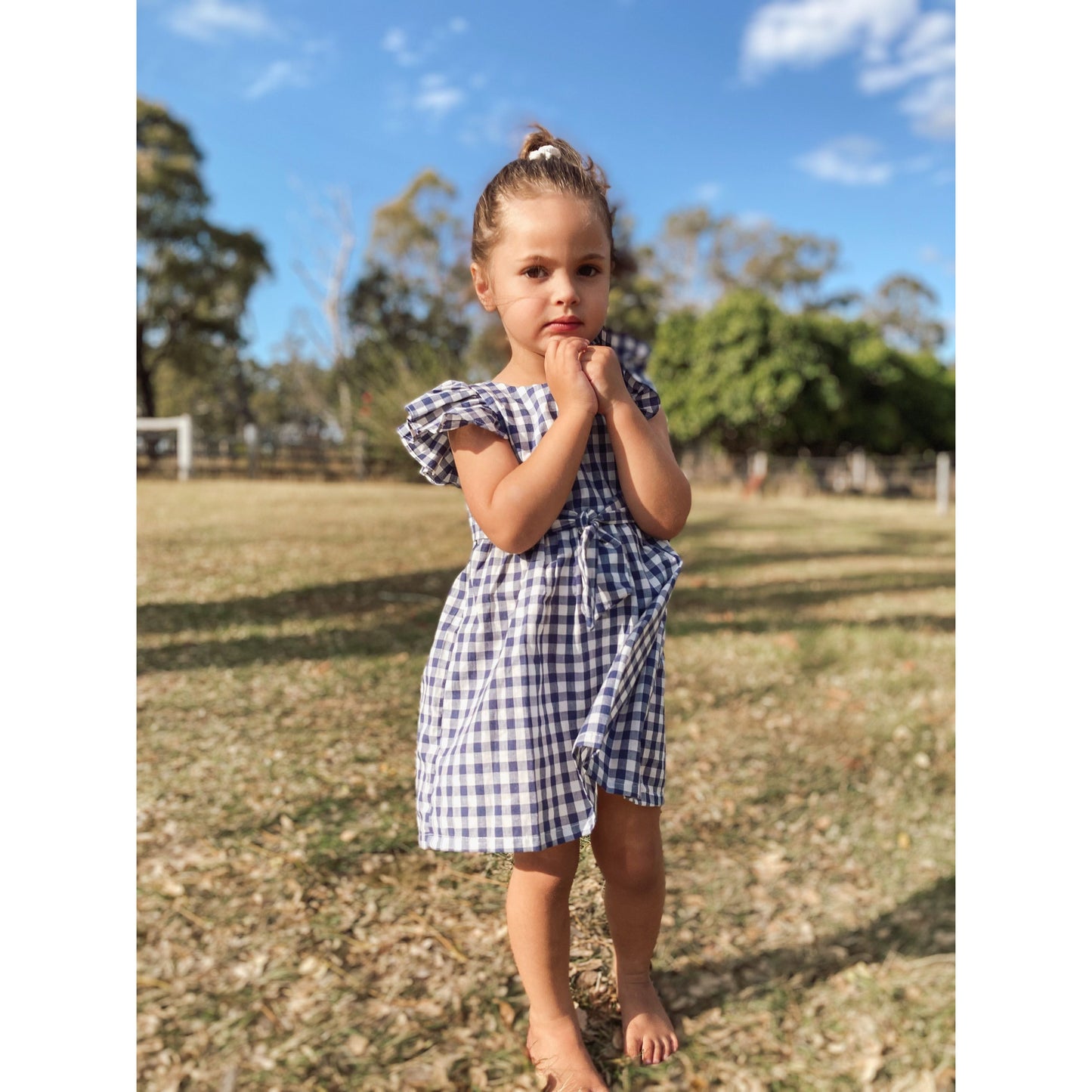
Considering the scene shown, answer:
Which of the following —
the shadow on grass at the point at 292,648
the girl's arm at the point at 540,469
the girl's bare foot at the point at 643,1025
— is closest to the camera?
the girl's arm at the point at 540,469

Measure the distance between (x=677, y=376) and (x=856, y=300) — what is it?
1414cm

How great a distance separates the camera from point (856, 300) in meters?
33.6

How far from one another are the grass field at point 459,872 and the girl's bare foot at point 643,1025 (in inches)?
3.4

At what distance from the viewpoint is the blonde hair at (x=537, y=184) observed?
1.33m

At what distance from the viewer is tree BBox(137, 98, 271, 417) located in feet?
49.2

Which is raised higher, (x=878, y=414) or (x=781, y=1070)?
(x=878, y=414)

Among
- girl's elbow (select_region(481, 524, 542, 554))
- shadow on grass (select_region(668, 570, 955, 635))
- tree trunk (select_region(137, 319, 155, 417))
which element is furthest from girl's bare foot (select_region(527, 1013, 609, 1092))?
tree trunk (select_region(137, 319, 155, 417))

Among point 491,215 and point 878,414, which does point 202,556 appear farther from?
point 878,414

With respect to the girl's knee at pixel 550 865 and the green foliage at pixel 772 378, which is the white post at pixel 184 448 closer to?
the green foliage at pixel 772 378

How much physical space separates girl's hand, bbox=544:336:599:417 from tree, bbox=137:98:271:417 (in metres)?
15.3

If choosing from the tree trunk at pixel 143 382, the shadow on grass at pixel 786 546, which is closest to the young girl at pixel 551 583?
the shadow on grass at pixel 786 546

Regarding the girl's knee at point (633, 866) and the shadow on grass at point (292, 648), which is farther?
the shadow on grass at point (292, 648)

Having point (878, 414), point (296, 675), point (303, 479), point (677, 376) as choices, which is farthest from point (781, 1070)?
point (878, 414)

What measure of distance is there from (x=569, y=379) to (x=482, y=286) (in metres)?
0.30
